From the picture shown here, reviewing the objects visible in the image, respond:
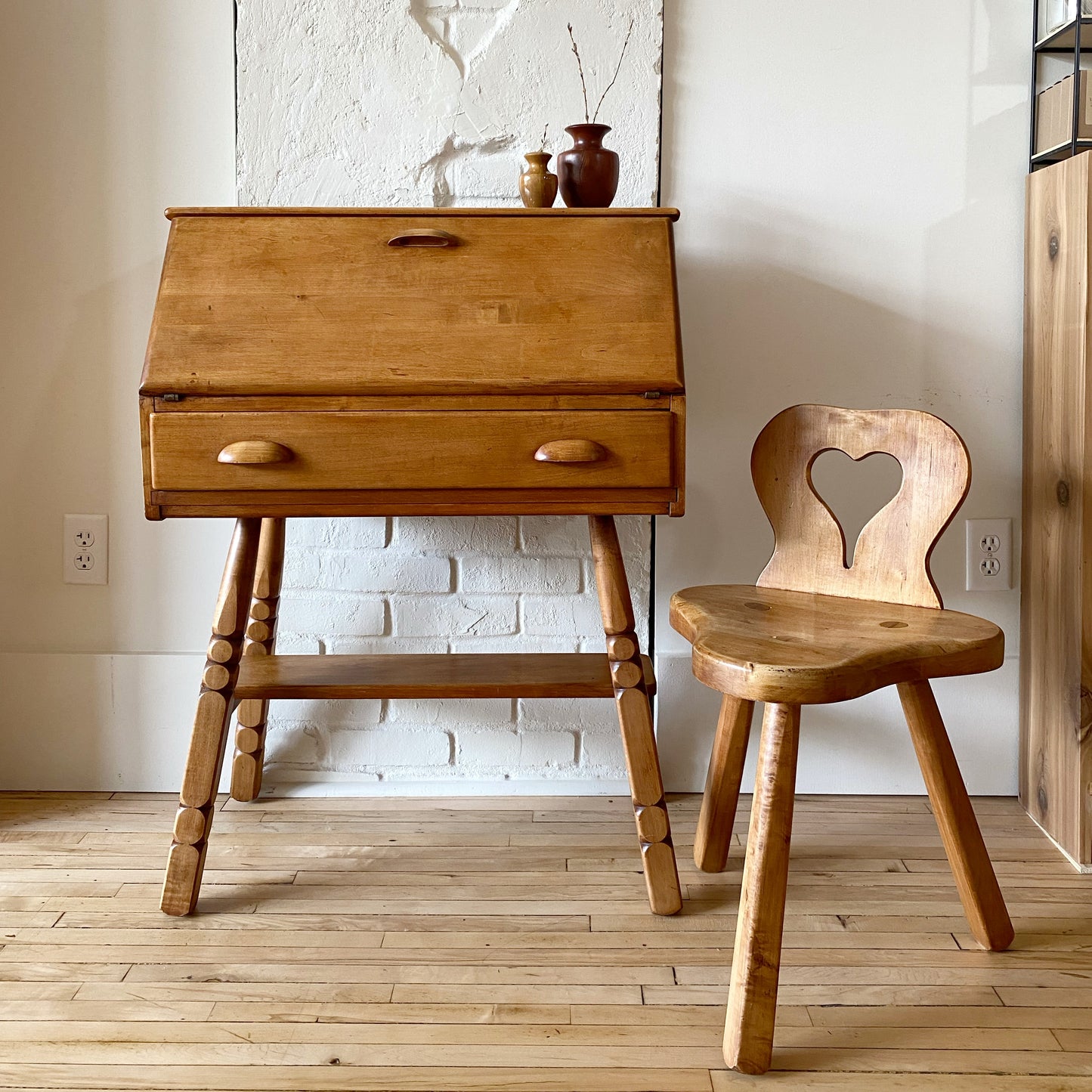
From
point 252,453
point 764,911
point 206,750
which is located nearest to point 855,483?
point 764,911

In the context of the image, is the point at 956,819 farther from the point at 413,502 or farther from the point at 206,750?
the point at 206,750

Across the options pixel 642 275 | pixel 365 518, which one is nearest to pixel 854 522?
pixel 642 275

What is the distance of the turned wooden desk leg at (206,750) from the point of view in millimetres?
1440

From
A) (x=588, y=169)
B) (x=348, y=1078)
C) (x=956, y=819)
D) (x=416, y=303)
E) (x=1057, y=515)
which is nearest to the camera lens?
(x=348, y=1078)

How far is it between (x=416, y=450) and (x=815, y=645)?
1.88 feet

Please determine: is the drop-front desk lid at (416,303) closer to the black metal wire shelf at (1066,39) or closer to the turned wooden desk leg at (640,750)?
the turned wooden desk leg at (640,750)

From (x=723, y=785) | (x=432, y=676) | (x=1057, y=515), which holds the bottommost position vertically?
(x=723, y=785)

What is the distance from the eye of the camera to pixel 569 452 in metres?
1.38

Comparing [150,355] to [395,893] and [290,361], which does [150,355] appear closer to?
[290,361]

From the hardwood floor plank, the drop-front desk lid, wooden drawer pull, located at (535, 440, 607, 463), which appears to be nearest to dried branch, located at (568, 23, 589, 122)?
the drop-front desk lid

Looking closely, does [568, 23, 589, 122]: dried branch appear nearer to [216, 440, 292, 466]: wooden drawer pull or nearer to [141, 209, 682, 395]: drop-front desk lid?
[141, 209, 682, 395]: drop-front desk lid

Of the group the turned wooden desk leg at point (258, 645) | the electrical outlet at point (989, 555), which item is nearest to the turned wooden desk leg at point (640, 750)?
the turned wooden desk leg at point (258, 645)

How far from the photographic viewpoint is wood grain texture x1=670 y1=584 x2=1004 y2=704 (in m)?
1.09

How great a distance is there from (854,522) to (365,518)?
870 millimetres
